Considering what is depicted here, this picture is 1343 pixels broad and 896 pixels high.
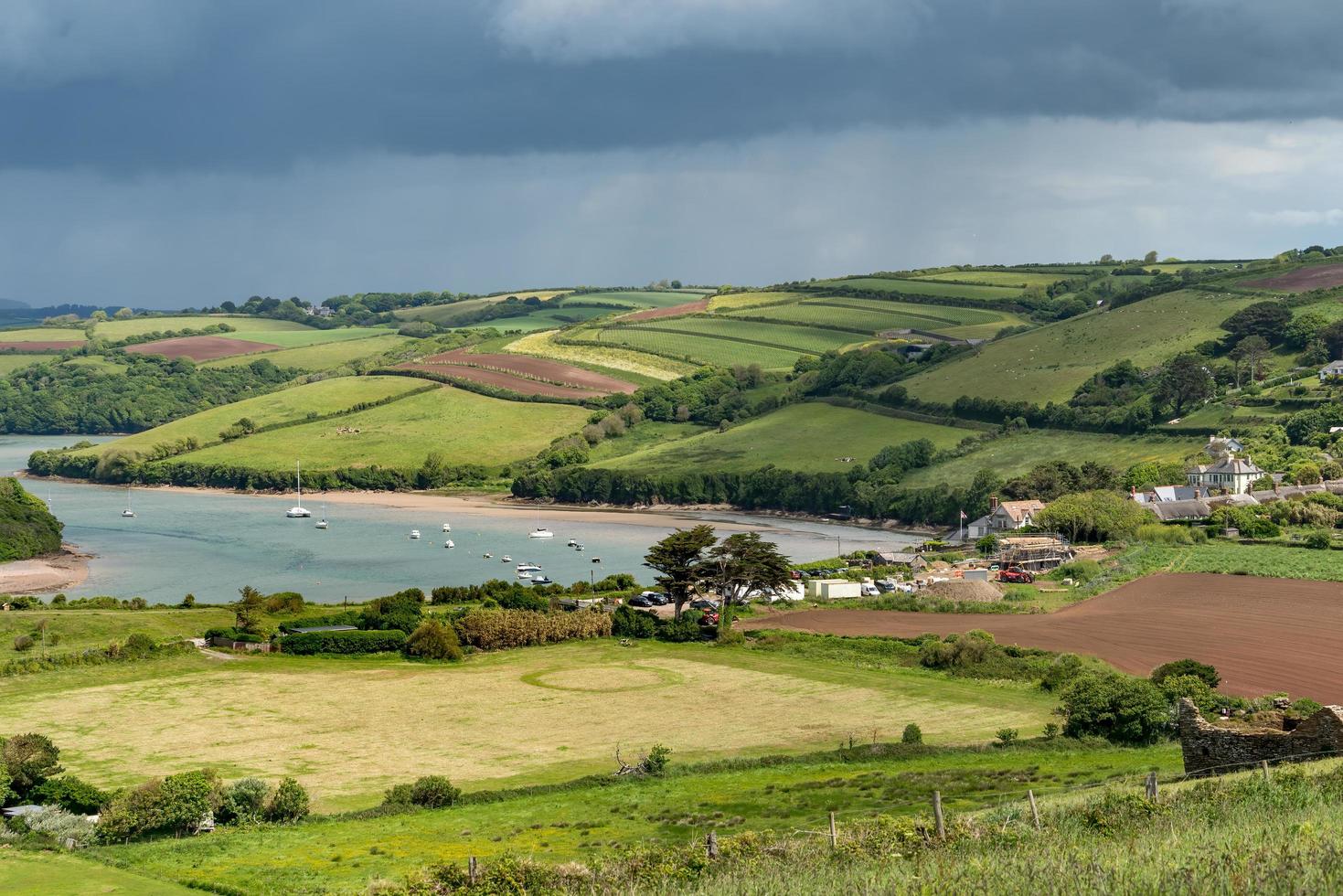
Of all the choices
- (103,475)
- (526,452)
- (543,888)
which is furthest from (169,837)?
(103,475)

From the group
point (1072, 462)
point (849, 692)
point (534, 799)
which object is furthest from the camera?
point (1072, 462)

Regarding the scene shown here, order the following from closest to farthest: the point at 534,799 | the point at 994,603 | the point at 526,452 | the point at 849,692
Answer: the point at 534,799 → the point at 849,692 → the point at 994,603 → the point at 526,452

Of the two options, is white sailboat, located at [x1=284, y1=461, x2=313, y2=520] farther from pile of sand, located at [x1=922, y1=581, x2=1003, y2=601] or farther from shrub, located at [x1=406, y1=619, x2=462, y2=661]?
shrub, located at [x1=406, y1=619, x2=462, y2=661]

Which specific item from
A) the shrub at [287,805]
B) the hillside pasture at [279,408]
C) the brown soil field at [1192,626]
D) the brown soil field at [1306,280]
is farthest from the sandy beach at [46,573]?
the brown soil field at [1306,280]

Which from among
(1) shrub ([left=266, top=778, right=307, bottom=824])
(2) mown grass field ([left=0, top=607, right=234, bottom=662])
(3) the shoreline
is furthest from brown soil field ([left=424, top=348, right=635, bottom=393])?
(1) shrub ([left=266, top=778, right=307, bottom=824])

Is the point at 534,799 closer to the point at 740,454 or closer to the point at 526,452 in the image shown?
the point at 740,454

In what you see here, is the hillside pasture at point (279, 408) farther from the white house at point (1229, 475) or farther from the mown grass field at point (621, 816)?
the mown grass field at point (621, 816)

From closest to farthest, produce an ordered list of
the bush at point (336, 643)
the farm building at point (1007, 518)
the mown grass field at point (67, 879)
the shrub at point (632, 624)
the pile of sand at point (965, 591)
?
the mown grass field at point (67, 879) < the bush at point (336, 643) < the shrub at point (632, 624) < the pile of sand at point (965, 591) < the farm building at point (1007, 518)
